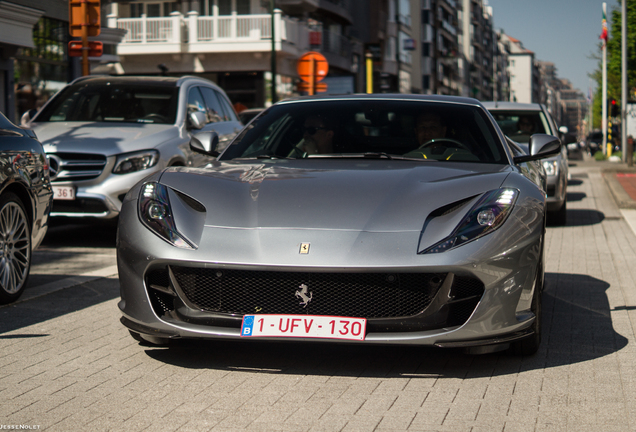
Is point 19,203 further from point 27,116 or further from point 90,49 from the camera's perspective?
point 90,49

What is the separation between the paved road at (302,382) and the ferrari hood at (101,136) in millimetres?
3311

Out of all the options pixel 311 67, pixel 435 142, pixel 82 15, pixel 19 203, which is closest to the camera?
pixel 435 142

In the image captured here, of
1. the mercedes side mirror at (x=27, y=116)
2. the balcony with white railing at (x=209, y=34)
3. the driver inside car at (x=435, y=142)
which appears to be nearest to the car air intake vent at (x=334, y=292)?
the driver inside car at (x=435, y=142)

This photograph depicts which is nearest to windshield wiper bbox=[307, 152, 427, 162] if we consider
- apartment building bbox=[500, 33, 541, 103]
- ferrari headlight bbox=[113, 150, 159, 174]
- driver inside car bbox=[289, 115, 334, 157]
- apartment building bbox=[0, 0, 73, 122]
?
driver inside car bbox=[289, 115, 334, 157]

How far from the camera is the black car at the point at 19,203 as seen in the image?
591cm

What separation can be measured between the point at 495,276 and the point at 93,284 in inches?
145

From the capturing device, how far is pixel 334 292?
3.99 metres

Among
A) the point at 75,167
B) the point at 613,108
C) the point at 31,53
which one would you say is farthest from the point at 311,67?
the point at 613,108

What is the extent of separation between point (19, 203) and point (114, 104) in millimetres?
4274

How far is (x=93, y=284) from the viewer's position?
6.77m

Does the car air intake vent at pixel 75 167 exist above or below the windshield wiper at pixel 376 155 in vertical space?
below

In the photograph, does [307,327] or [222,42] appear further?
[222,42]

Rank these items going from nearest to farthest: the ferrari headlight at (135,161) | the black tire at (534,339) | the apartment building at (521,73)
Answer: the black tire at (534,339) < the ferrari headlight at (135,161) < the apartment building at (521,73)

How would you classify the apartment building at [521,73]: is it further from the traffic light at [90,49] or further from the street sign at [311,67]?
the traffic light at [90,49]
